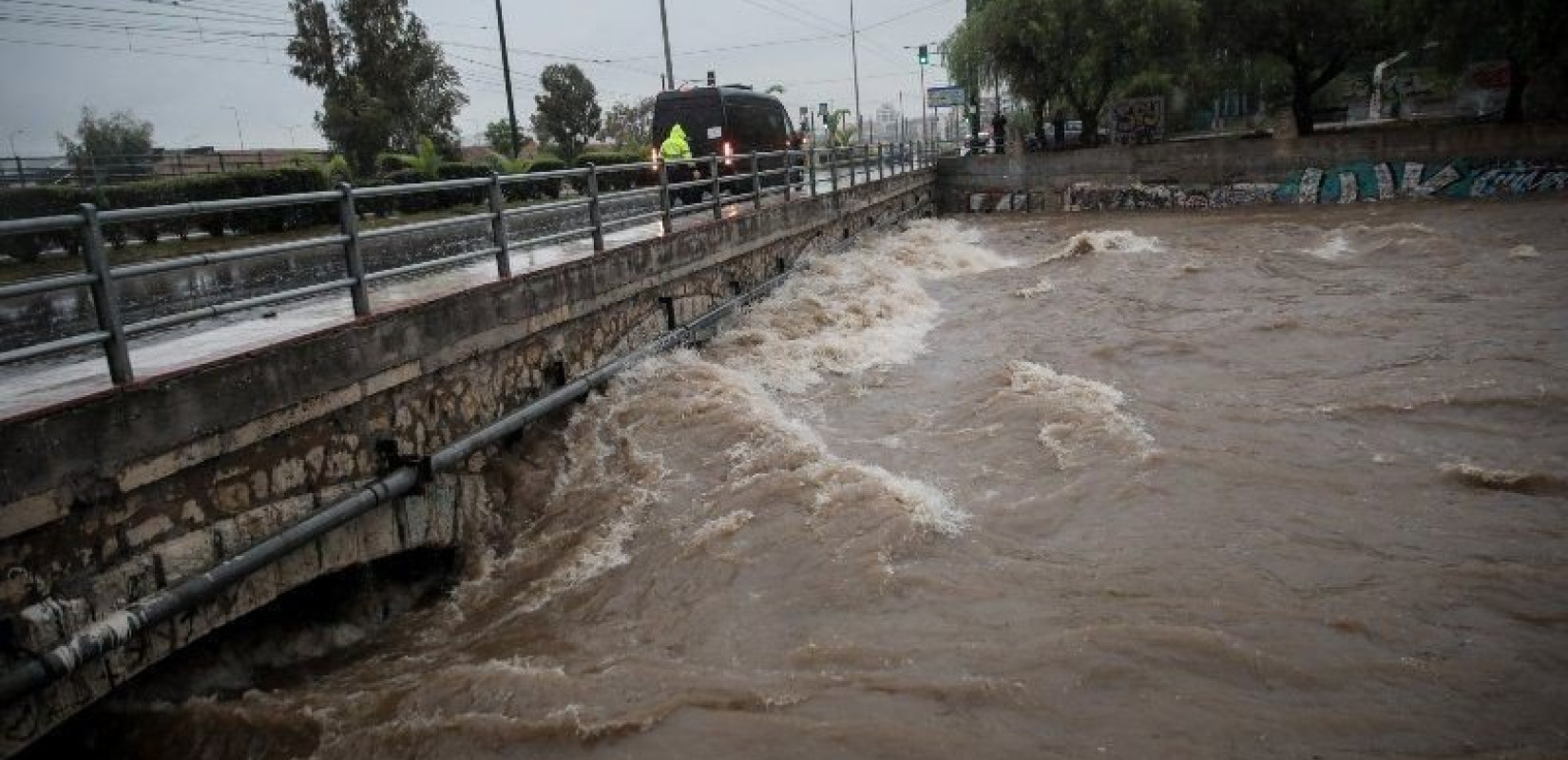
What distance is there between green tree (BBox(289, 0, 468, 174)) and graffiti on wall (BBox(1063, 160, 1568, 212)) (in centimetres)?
2390

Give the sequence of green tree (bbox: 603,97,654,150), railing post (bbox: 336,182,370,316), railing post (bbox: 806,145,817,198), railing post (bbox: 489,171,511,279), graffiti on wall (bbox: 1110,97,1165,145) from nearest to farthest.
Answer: railing post (bbox: 336,182,370,316)
railing post (bbox: 489,171,511,279)
railing post (bbox: 806,145,817,198)
graffiti on wall (bbox: 1110,97,1165,145)
green tree (bbox: 603,97,654,150)

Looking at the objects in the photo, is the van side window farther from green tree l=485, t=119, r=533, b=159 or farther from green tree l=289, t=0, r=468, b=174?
green tree l=485, t=119, r=533, b=159

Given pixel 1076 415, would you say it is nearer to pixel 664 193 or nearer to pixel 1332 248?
pixel 664 193

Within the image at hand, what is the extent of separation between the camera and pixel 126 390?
4.21 meters

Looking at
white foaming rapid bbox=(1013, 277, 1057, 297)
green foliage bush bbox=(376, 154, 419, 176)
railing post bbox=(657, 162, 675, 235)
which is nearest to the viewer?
railing post bbox=(657, 162, 675, 235)

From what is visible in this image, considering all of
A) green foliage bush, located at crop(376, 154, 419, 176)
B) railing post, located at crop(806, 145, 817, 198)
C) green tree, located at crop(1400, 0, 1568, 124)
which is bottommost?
railing post, located at crop(806, 145, 817, 198)

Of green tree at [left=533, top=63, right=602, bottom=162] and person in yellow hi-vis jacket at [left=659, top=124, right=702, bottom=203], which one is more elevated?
green tree at [left=533, top=63, right=602, bottom=162]

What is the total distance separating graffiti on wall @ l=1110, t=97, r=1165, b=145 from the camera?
32812 millimetres

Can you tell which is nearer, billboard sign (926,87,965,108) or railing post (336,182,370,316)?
railing post (336,182,370,316)

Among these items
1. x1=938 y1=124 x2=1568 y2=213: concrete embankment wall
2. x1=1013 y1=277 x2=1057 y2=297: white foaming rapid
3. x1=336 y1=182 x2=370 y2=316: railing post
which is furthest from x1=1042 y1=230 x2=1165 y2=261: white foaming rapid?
x1=336 y1=182 x2=370 y2=316: railing post

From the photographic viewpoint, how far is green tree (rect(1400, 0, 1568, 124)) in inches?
856

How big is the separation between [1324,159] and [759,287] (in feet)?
67.7

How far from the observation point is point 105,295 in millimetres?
4262

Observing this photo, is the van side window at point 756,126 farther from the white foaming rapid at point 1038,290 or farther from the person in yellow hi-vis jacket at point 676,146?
the white foaming rapid at point 1038,290
